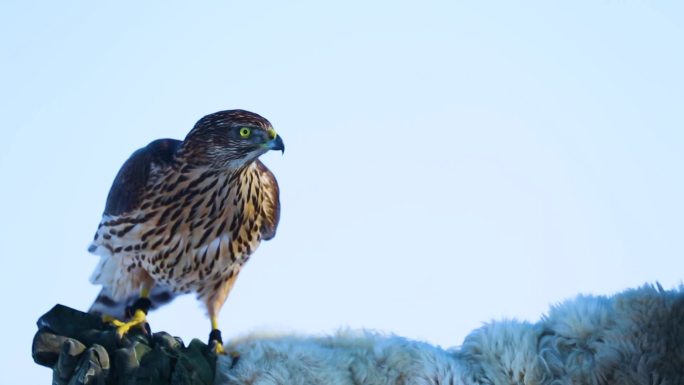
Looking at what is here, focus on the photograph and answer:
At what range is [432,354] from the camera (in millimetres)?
2365

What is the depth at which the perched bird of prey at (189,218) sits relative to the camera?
3.51 meters

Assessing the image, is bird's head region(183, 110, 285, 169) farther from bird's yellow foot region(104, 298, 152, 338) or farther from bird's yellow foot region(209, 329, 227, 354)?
bird's yellow foot region(209, 329, 227, 354)

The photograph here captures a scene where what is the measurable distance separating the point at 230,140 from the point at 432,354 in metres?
1.47

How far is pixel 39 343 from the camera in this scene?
2.42m

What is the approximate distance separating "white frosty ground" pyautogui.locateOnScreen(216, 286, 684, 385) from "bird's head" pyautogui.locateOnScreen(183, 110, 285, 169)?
47.0 inches

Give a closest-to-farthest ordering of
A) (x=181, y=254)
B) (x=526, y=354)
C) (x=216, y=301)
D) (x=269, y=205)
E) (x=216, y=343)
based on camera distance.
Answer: (x=526, y=354) < (x=216, y=343) < (x=181, y=254) < (x=216, y=301) < (x=269, y=205)

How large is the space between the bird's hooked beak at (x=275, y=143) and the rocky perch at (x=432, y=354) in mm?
1121

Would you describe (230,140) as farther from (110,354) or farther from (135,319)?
(110,354)

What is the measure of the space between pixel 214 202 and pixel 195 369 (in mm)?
1271

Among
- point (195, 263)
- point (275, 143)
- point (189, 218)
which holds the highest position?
point (275, 143)

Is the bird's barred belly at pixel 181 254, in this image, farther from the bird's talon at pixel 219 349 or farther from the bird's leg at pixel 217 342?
the bird's talon at pixel 219 349


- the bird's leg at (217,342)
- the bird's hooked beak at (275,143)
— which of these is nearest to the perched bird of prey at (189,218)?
the bird's hooked beak at (275,143)

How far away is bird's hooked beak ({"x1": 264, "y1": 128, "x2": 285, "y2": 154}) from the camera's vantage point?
348 cm

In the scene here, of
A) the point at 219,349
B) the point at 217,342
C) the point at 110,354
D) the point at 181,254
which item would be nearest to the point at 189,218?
the point at 181,254
